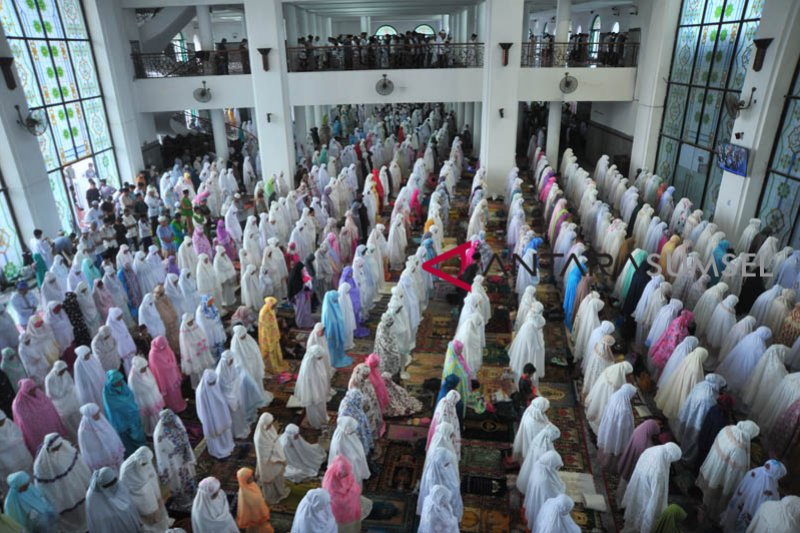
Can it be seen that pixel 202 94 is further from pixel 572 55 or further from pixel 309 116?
pixel 572 55

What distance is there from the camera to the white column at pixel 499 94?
1345 centimetres

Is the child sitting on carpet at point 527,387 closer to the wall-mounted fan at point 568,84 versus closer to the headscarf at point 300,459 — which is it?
the headscarf at point 300,459

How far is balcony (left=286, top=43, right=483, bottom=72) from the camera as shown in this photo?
598 inches

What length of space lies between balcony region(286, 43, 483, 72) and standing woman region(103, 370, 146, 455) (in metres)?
11.8

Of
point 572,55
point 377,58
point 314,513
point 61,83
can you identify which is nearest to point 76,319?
point 314,513

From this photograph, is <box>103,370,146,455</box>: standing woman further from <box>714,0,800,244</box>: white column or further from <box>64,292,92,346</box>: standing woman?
<box>714,0,800,244</box>: white column

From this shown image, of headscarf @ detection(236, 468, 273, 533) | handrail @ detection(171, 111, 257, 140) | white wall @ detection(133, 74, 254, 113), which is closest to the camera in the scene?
headscarf @ detection(236, 468, 273, 533)

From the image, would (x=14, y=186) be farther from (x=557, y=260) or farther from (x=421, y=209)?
(x=557, y=260)

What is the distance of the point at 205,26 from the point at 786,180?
14585 mm

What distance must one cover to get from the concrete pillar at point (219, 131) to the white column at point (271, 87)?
7.91ft

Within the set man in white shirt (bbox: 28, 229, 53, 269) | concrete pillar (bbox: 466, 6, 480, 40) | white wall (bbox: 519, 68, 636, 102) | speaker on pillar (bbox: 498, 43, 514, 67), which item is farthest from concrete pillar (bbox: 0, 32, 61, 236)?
concrete pillar (bbox: 466, 6, 480, 40)

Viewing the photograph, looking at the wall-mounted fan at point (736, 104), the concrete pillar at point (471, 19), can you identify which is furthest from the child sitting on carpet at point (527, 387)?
the concrete pillar at point (471, 19)

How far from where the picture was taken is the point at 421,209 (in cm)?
1314

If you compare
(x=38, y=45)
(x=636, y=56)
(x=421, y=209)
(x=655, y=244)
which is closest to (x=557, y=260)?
(x=655, y=244)
